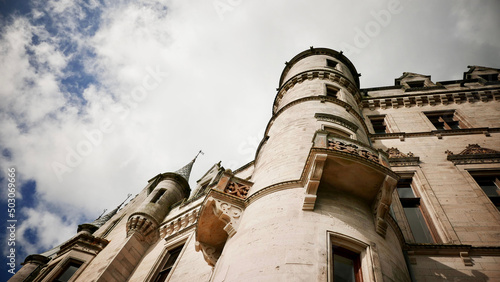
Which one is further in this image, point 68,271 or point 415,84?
point 415,84

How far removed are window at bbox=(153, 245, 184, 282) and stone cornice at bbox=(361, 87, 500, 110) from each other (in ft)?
45.7

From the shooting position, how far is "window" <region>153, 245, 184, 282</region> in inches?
446

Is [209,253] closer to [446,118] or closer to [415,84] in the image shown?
[446,118]

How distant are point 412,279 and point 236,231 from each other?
180 inches

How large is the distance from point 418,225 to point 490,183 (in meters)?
3.67

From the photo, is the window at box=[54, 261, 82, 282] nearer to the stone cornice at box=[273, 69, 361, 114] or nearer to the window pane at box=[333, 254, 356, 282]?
the window pane at box=[333, 254, 356, 282]

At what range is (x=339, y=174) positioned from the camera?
6770 millimetres

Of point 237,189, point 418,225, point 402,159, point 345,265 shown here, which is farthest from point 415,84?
point 345,265

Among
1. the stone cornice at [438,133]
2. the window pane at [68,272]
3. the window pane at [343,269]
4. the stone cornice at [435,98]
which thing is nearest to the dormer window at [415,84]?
the stone cornice at [435,98]

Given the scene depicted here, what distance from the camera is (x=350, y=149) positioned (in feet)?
23.1

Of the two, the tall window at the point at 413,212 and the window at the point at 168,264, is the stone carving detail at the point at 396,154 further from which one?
the window at the point at 168,264

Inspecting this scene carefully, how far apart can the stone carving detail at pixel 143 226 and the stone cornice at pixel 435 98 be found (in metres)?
14.7

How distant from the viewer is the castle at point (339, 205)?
568cm

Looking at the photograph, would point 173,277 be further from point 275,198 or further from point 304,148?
point 304,148
